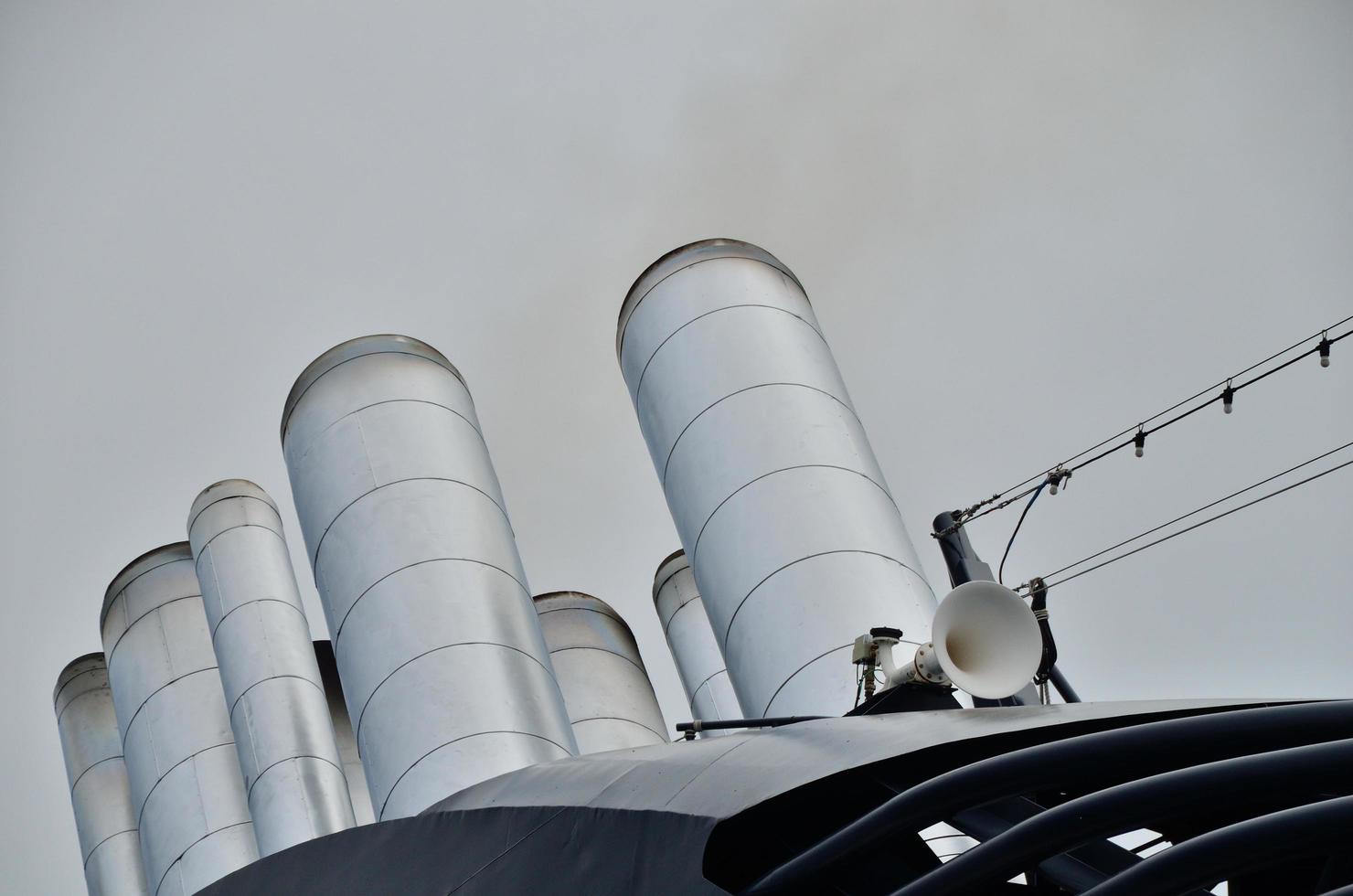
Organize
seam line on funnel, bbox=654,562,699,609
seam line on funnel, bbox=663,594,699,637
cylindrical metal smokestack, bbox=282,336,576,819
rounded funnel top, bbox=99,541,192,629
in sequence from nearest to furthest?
cylindrical metal smokestack, bbox=282,336,576,819 → rounded funnel top, bbox=99,541,192,629 → seam line on funnel, bbox=663,594,699,637 → seam line on funnel, bbox=654,562,699,609

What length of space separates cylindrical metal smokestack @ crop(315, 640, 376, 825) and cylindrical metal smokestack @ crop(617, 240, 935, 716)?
31.3ft

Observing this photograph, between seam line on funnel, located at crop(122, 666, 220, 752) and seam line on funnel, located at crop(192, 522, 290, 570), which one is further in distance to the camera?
seam line on funnel, located at crop(122, 666, 220, 752)

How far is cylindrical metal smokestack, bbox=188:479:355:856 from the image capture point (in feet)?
54.1

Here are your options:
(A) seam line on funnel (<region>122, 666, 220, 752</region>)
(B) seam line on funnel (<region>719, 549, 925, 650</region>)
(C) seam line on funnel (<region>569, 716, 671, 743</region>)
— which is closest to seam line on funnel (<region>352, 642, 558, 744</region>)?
(B) seam line on funnel (<region>719, 549, 925, 650</region>)

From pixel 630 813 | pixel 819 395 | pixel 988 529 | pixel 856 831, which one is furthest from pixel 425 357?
pixel 988 529

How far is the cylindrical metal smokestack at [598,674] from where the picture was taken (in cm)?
Answer: 2047

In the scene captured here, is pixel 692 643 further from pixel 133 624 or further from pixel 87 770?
pixel 87 770

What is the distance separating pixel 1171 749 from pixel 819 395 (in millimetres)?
10106

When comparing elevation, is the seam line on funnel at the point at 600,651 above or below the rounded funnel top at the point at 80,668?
below

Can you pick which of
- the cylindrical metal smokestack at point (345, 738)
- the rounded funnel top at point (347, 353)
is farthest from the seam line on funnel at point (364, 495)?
the cylindrical metal smokestack at point (345, 738)

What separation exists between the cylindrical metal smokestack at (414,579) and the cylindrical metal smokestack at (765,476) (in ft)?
6.68

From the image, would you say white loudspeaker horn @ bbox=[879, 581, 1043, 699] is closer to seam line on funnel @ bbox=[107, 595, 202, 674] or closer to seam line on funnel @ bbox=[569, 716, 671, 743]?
seam line on funnel @ bbox=[569, 716, 671, 743]

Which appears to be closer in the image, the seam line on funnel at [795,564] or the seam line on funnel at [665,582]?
the seam line on funnel at [795,564]

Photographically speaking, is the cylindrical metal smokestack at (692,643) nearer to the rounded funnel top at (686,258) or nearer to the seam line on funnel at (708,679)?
the seam line on funnel at (708,679)
